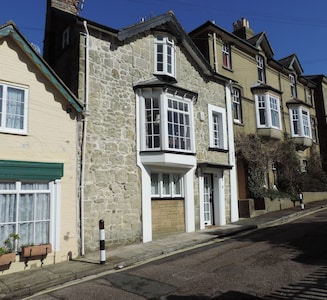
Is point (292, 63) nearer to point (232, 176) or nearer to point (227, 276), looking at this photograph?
point (232, 176)

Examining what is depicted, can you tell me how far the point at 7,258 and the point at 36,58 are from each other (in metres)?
5.82

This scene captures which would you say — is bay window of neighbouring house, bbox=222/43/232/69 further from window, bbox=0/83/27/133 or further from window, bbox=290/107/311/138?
window, bbox=0/83/27/133

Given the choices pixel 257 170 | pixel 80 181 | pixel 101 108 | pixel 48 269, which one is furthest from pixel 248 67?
pixel 48 269

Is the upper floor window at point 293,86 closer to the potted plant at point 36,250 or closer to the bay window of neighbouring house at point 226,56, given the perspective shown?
the bay window of neighbouring house at point 226,56

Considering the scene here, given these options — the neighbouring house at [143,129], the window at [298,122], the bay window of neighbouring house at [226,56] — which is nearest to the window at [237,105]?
the bay window of neighbouring house at [226,56]

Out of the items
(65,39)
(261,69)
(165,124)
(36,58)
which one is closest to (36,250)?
(36,58)

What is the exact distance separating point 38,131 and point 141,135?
13.5 ft

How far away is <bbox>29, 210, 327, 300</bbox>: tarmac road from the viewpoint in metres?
6.23

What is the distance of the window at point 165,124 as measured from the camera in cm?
1290

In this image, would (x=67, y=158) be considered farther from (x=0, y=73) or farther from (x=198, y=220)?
(x=198, y=220)

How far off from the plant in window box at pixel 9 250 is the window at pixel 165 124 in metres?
5.65

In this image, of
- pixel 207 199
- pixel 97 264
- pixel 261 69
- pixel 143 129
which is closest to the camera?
pixel 97 264

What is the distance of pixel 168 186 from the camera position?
45.3ft

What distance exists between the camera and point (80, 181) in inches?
418
